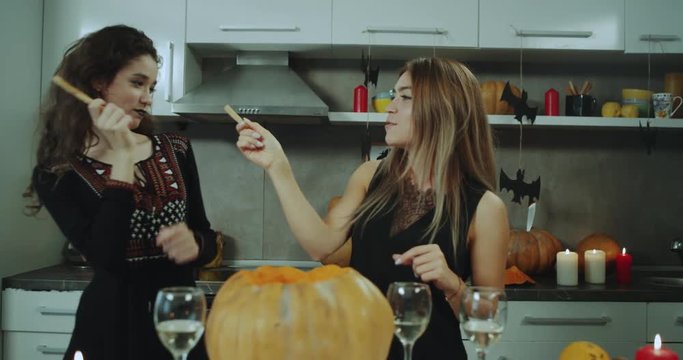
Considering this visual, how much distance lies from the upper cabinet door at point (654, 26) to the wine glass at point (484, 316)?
6.91ft

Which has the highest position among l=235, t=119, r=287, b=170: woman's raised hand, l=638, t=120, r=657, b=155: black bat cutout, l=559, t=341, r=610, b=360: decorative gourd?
l=638, t=120, r=657, b=155: black bat cutout

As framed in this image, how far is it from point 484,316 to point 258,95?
1.94 m

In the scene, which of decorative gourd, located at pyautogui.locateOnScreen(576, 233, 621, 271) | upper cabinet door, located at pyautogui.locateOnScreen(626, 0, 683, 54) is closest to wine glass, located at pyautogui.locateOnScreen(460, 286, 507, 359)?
decorative gourd, located at pyautogui.locateOnScreen(576, 233, 621, 271)

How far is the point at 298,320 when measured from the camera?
0.69 meters

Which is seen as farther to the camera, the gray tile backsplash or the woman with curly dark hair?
the gray tile backsplash

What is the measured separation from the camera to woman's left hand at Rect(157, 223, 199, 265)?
138 centimetres

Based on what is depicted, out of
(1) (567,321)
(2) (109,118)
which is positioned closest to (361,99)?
(1) (567,321)

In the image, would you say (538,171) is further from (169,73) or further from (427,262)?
(427,262)

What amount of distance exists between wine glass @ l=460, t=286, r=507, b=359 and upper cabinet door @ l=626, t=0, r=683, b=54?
2.11m

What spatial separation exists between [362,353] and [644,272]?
2550 millimetres

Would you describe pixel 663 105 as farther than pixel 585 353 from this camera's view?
Yes

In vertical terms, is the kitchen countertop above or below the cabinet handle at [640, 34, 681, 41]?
below

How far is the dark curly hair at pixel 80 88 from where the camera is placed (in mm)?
1530

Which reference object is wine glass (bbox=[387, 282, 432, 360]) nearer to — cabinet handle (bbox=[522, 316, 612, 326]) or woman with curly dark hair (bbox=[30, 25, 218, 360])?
woman with curly dark hair (bbox=[30, 25, 218, 360])
